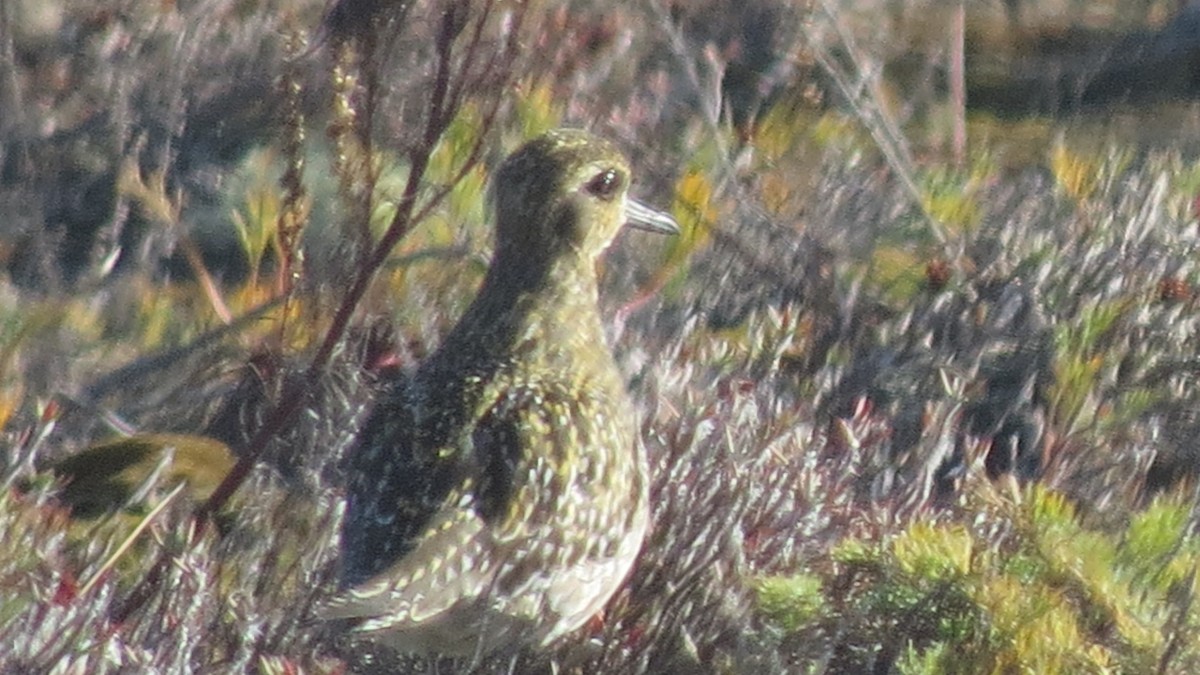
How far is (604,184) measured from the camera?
6.64 metres

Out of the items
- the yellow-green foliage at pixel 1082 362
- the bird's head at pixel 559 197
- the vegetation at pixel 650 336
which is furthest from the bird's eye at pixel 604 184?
the yellow-green foliage at pixel 1082 362

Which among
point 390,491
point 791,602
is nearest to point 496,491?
point 390,491

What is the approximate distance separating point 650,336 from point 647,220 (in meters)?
0.52

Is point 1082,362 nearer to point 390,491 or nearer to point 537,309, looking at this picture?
point 537,309

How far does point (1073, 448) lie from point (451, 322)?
1838mm

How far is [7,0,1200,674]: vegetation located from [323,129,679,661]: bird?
13cm

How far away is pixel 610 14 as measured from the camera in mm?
8953

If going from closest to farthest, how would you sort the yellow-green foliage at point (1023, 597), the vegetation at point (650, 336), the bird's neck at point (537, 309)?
the yellow-green foliage at point (1023, 597), the vegetation at point (650, 336), the bird's neck at point (537, 309)

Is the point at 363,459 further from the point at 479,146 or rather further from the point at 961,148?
the point at 961,148

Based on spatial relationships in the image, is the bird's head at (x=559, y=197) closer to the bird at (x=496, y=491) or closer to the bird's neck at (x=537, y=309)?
the bird's neck at (x=537, y=309)

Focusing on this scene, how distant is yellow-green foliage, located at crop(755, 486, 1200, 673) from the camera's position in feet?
16.8

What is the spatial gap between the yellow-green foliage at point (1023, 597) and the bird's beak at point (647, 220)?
1530mm

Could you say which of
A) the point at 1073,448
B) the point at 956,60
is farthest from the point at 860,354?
the point at 956,60

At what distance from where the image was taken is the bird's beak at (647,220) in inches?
266
